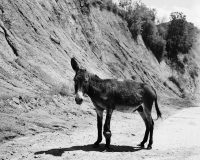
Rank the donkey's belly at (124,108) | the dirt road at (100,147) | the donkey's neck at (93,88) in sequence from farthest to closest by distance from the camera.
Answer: the donkey's belly at (124,108), the donkey's neck at (93,88), the dirt road at (100,147)

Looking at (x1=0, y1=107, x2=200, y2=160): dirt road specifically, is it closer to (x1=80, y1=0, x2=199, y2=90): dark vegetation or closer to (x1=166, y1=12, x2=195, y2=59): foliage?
(x1=80, y1=0, x2=199, y2=90): dark vegetation

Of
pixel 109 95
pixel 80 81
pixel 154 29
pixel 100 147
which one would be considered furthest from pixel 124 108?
pixel 154 29

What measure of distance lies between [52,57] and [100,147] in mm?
9183

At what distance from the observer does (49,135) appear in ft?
32.2

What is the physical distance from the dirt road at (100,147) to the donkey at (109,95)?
49 centimetres

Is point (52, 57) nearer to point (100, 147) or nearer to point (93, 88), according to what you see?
point (93, 88)

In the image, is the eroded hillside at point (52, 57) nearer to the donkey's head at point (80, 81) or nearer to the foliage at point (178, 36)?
the donkey's head at point (80, 81)

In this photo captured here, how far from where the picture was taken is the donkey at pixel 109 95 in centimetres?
855

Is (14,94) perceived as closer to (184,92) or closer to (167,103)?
(167,103)

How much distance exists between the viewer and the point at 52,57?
682 inches

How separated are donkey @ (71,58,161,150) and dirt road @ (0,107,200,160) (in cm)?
49

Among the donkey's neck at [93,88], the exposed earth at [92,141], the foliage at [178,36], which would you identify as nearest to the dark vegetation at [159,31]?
the foliage at [178,36]

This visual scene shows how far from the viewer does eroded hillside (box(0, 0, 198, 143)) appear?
11.2 metres

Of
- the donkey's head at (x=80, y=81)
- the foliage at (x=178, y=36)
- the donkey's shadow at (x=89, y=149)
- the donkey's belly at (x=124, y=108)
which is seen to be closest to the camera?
the donkey's shadow at (x=89, y=149)
